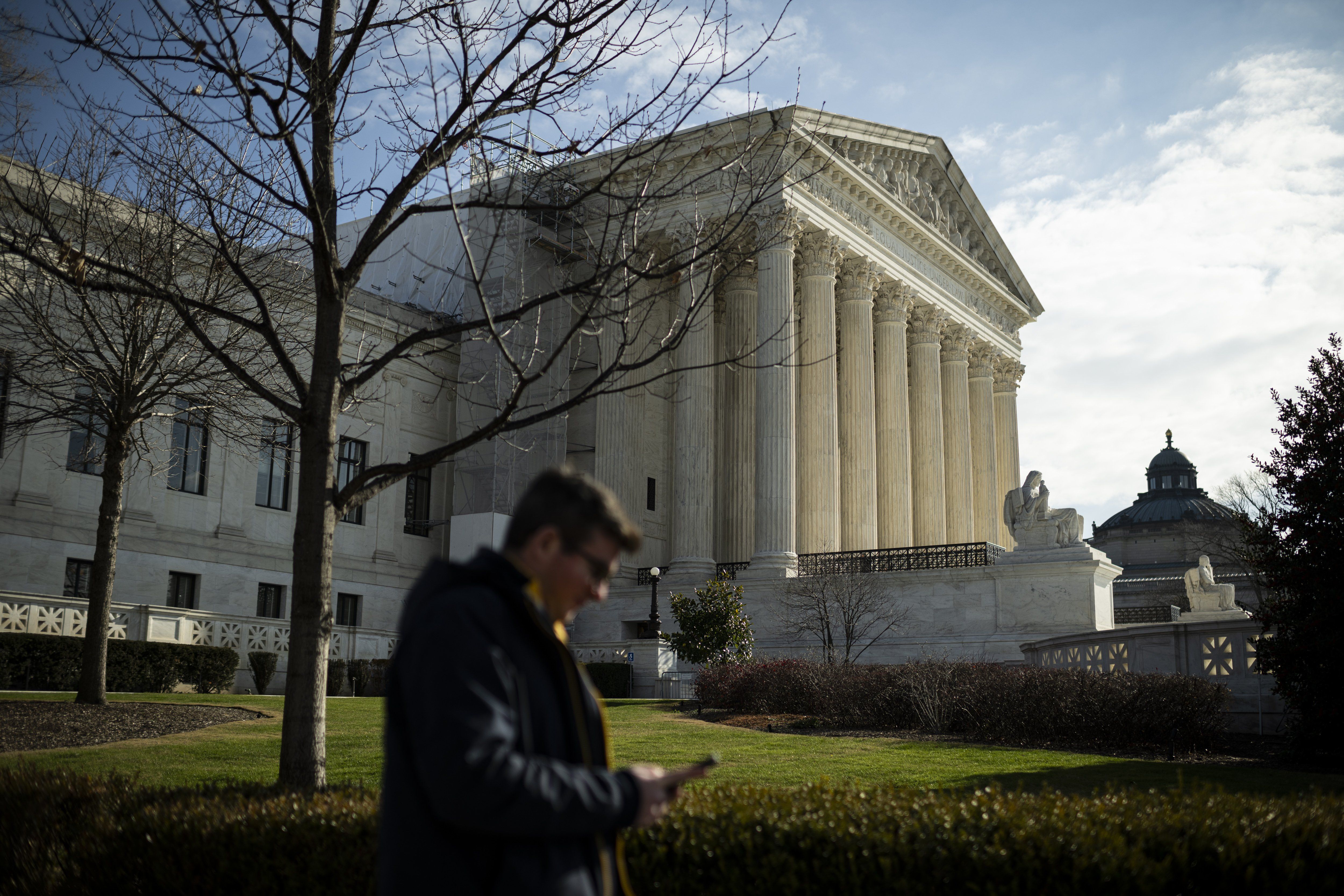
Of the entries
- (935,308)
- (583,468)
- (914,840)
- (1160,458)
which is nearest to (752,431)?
(583,468)

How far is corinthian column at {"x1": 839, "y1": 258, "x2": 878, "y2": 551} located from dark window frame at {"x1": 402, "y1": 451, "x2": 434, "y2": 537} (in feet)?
53.5

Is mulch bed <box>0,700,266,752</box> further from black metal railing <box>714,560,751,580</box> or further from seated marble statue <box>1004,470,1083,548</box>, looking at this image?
seated marble statue <box>1004,470,1083,548</box>

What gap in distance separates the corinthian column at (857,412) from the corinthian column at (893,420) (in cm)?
109

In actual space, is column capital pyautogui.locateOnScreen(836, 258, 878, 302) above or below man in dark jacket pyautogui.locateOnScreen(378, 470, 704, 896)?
above

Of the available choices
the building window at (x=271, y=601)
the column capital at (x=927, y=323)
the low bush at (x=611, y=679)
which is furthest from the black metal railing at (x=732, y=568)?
the column capital at (x=927, y=323)

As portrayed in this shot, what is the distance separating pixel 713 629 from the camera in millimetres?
27719

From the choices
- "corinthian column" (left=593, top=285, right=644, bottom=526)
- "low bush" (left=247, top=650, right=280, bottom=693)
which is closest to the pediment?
"corinthian column" (left=593, top=285, right=644, bottom=526)

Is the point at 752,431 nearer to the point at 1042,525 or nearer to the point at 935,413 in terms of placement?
the point at 935,413

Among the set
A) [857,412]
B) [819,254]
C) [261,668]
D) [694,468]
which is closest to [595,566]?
[261,668]

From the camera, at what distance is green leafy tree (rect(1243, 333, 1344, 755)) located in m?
14.4

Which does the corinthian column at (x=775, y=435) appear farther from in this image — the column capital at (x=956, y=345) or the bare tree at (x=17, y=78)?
the bare tree at (x=17, y=78)

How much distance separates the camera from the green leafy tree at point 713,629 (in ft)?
90.8

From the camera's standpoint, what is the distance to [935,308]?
151 ft

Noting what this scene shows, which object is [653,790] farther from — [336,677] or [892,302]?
[892,302]
